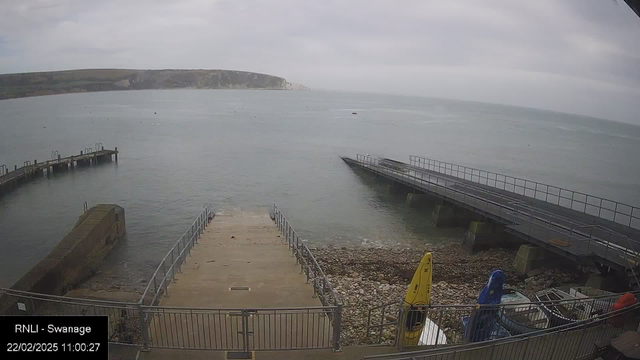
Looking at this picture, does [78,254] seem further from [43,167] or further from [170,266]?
[43,167]

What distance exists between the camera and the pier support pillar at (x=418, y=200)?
29.9 m

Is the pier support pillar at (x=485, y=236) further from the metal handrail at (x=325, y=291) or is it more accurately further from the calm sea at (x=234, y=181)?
the metal handrail at (x=325, y=291)

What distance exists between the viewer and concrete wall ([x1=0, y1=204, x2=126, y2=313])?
14098 millimetres

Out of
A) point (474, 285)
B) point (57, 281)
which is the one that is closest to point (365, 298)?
point (474, 285)

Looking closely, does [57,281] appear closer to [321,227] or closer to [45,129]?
[321,227]

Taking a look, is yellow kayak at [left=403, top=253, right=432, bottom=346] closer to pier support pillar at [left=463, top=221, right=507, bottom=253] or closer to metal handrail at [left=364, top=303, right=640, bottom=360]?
metal handrail at [left=364, top=303, right=640, bottom=360]

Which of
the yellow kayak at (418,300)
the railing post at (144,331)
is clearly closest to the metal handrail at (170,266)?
the railing post at (144,331)

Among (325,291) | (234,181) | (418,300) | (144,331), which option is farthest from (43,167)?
(418,300)

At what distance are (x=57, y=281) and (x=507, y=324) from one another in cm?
1516

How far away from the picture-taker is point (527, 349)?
22.2 feet

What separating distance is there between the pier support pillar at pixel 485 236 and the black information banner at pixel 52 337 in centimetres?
1914

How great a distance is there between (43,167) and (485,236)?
3963 cm

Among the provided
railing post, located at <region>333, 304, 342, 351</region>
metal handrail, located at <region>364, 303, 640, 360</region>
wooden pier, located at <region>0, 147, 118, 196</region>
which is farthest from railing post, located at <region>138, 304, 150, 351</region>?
wooden pier, located at <region>0, 147, 118, 196</region>

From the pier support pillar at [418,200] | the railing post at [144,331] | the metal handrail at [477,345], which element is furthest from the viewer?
the pier support pillar at [418,200]
